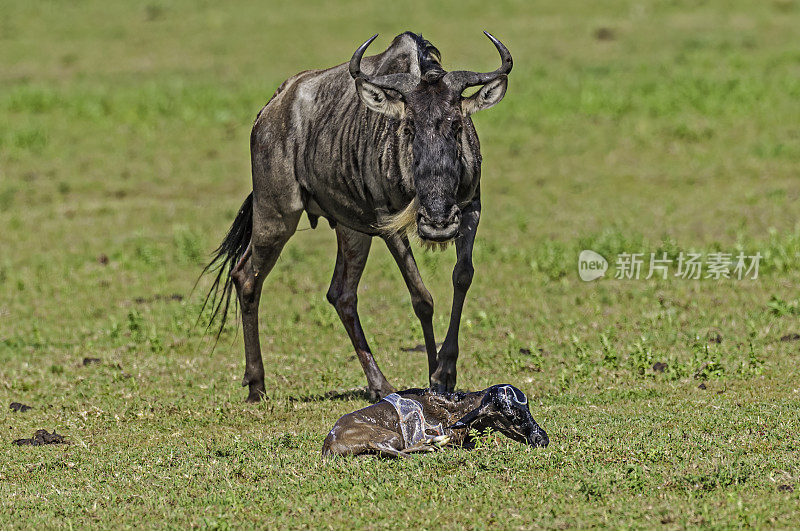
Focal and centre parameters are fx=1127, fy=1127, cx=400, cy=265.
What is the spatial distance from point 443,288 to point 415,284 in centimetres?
494

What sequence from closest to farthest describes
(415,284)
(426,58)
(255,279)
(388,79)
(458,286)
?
(388,79)
(458,286)
(426,58)
(415,284)
(255,279)

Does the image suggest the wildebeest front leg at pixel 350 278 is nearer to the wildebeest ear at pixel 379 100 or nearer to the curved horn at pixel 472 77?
the wildebeest ear at pixel 379 100

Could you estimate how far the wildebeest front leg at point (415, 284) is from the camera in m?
8.38

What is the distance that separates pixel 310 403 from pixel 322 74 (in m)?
2.87

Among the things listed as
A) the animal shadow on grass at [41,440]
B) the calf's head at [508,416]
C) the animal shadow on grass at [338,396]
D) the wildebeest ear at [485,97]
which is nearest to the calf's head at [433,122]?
the wildebeest ear at [485,97]

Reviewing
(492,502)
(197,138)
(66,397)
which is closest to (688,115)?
(197,138)

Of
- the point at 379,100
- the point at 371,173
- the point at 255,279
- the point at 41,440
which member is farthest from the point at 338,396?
the point at 379,100

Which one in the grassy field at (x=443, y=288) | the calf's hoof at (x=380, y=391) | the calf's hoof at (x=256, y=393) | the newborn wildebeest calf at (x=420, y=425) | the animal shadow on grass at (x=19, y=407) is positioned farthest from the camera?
the calf's hoof at (x=256, y=393)

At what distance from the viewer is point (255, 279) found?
9.90 metres

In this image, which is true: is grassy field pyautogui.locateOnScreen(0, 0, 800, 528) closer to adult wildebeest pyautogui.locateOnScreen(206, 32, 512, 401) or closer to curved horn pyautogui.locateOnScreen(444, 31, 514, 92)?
adult wildebeest pyautogui.locateOnScreen(206, 32, 512, 401)

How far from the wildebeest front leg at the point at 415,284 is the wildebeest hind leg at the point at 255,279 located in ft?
4.59

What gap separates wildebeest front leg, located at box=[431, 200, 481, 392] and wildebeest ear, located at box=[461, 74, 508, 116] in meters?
0.75

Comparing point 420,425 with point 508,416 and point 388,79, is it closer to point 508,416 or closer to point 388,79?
point 508,416

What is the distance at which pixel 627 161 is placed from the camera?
1948cm
